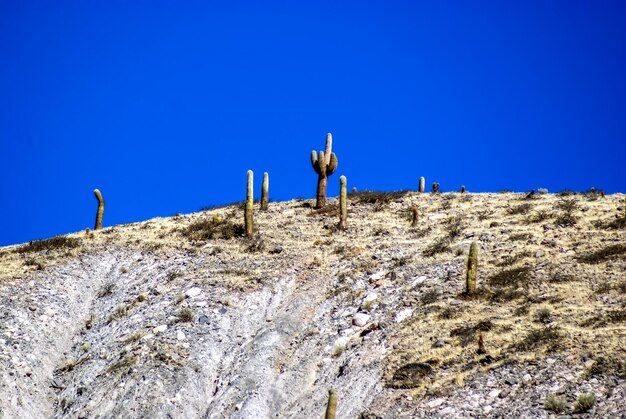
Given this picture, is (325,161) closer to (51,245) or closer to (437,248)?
(437,248)

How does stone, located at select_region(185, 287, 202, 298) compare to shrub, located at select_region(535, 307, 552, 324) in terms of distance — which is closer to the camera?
shrub, located at select_region(535, 307, 552, 324)

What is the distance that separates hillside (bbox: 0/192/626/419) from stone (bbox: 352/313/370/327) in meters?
0.05

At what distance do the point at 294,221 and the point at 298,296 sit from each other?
8.80 meters

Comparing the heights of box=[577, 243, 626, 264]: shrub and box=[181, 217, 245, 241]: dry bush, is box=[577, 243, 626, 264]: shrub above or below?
below

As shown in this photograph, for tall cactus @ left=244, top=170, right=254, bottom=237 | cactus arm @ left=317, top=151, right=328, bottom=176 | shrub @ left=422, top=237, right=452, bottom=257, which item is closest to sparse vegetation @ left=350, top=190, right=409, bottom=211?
cactus arm @ left=317, top=151, right=328, bottom=176

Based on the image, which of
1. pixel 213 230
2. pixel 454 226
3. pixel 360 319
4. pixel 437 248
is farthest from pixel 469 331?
pixel 213 230

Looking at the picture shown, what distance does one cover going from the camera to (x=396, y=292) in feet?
84.9

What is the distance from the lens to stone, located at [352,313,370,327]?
2436cm

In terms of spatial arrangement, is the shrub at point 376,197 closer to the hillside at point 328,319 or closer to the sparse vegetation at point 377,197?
the sparse vegetation at point 377,197

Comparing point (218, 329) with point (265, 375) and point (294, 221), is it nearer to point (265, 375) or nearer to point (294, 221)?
point (265, 375)

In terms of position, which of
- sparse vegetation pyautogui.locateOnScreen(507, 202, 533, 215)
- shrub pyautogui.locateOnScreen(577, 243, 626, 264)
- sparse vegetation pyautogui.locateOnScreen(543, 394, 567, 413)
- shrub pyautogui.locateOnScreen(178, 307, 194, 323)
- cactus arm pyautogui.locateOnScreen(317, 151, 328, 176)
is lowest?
sparse vegetation pyautogui.locateOnScreen(543, 394, 567, 413)

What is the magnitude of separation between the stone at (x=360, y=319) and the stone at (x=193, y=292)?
612 centimetres

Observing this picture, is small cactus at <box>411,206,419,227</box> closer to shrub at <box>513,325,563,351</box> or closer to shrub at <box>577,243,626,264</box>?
shrub at <box>577,243,626,264</box>

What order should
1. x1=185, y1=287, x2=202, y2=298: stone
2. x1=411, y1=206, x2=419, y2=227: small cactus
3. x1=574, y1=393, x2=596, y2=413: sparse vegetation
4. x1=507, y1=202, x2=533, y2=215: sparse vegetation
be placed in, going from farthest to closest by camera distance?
x1=411, y1=206, x2=419, y2=227: small cactus
x1=507, y1=202, x2=533, y2=215: sparse vegetation
x1=185, y1=287, x2=202, y2=298: stone
x1=574, y1=393, x2=596, y2=413: sparse vegetation
